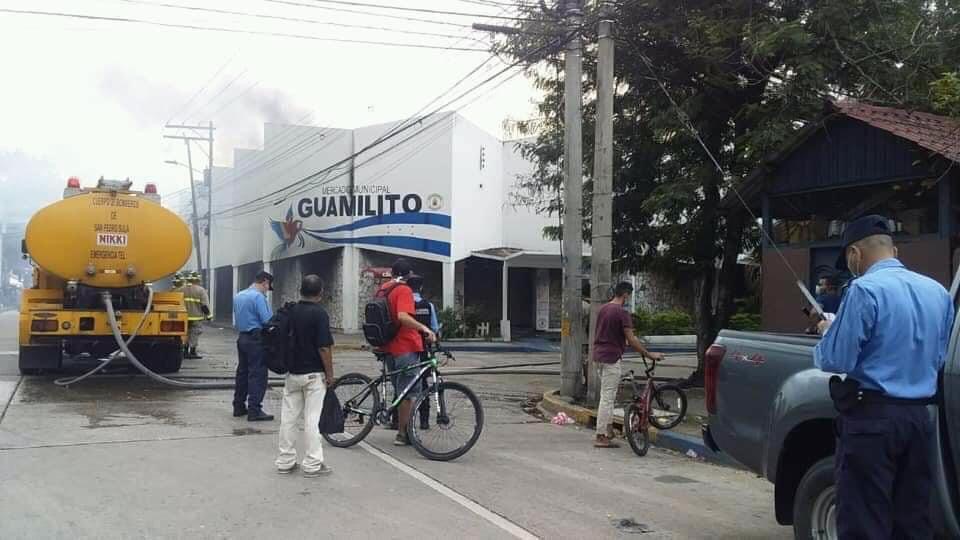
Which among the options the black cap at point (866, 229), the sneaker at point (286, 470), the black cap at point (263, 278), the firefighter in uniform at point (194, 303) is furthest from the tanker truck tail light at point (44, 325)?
the black cap at point (866, 229)

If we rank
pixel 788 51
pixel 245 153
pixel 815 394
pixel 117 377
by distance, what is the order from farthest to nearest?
pixel 245 153
pixel 117 377
pixel 788 51
pixel 815 394

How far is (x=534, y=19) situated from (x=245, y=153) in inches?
1154

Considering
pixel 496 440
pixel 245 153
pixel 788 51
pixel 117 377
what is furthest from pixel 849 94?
pixel 245 153

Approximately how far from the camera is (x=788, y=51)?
1048cm

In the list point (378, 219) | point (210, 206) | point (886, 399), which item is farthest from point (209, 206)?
point (886, 399)

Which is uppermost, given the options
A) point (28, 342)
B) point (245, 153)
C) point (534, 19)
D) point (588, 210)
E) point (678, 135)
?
point (245, 153)

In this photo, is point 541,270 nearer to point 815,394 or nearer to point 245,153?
point 245,153

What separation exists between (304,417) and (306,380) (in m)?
0.33

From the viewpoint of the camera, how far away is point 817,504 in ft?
14.0

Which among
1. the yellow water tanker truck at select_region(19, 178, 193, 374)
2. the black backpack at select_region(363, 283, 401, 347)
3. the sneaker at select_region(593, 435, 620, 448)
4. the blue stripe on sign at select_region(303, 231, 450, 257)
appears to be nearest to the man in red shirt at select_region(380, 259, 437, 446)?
the black backpack at select_region(363, 283, 401, 347)

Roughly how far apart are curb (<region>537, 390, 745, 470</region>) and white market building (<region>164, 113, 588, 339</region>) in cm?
1460

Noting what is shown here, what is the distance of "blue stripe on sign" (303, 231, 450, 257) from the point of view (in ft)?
86.8

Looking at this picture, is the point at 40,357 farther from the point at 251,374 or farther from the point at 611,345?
the point at 611,345

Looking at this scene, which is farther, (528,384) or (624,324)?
(528,384)
